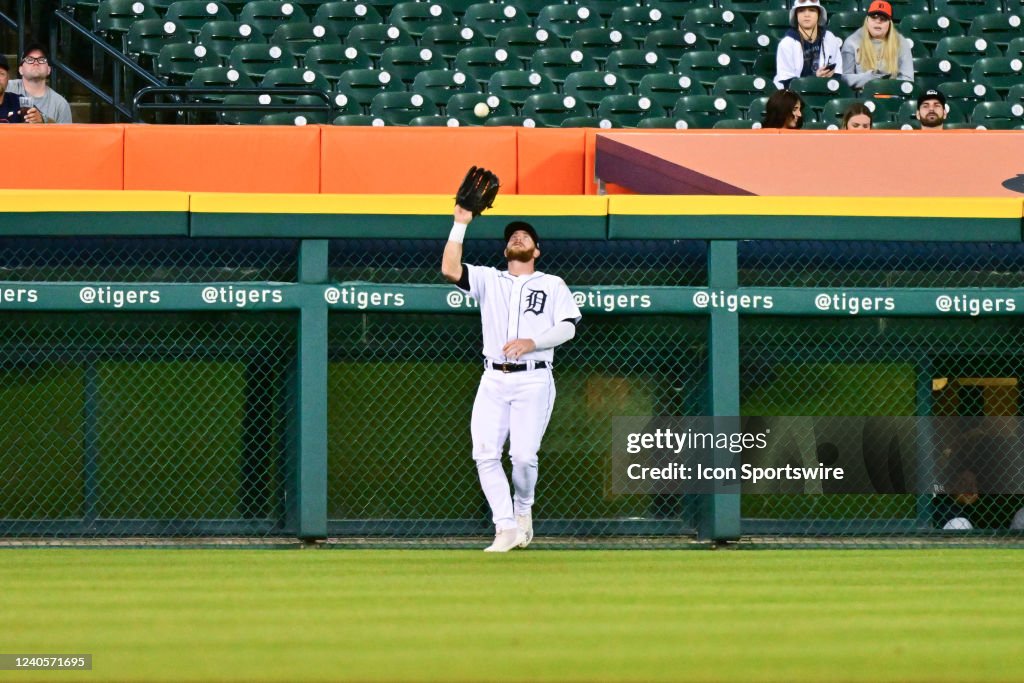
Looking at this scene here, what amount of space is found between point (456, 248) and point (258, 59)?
5.49m

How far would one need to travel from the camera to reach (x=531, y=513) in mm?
8180

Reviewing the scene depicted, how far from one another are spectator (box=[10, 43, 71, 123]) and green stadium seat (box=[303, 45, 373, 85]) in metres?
2.48

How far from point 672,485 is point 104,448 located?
3184 mm

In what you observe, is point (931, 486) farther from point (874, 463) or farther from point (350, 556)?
point (350, 556)

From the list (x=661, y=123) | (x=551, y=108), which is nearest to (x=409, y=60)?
→ (x=551, y=108)

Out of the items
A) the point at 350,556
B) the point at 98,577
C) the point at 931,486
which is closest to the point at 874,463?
the point at 931,486

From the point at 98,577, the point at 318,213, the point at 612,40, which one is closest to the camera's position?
the point at 98,577

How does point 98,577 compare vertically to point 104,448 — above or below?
below

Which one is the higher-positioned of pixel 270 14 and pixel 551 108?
pixel 270 14

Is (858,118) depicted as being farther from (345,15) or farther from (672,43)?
(345,15)

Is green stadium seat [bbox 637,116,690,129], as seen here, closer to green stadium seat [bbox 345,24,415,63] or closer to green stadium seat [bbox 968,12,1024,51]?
green stadium seat [bbox 345,24,415,63]

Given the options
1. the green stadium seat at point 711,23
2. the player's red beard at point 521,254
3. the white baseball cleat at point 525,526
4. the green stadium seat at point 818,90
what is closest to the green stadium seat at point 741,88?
the green stadium seat at point 818,90

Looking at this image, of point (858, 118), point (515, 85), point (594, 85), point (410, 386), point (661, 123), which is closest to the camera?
point (410, 386)

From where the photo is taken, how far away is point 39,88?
10422 millimetres
